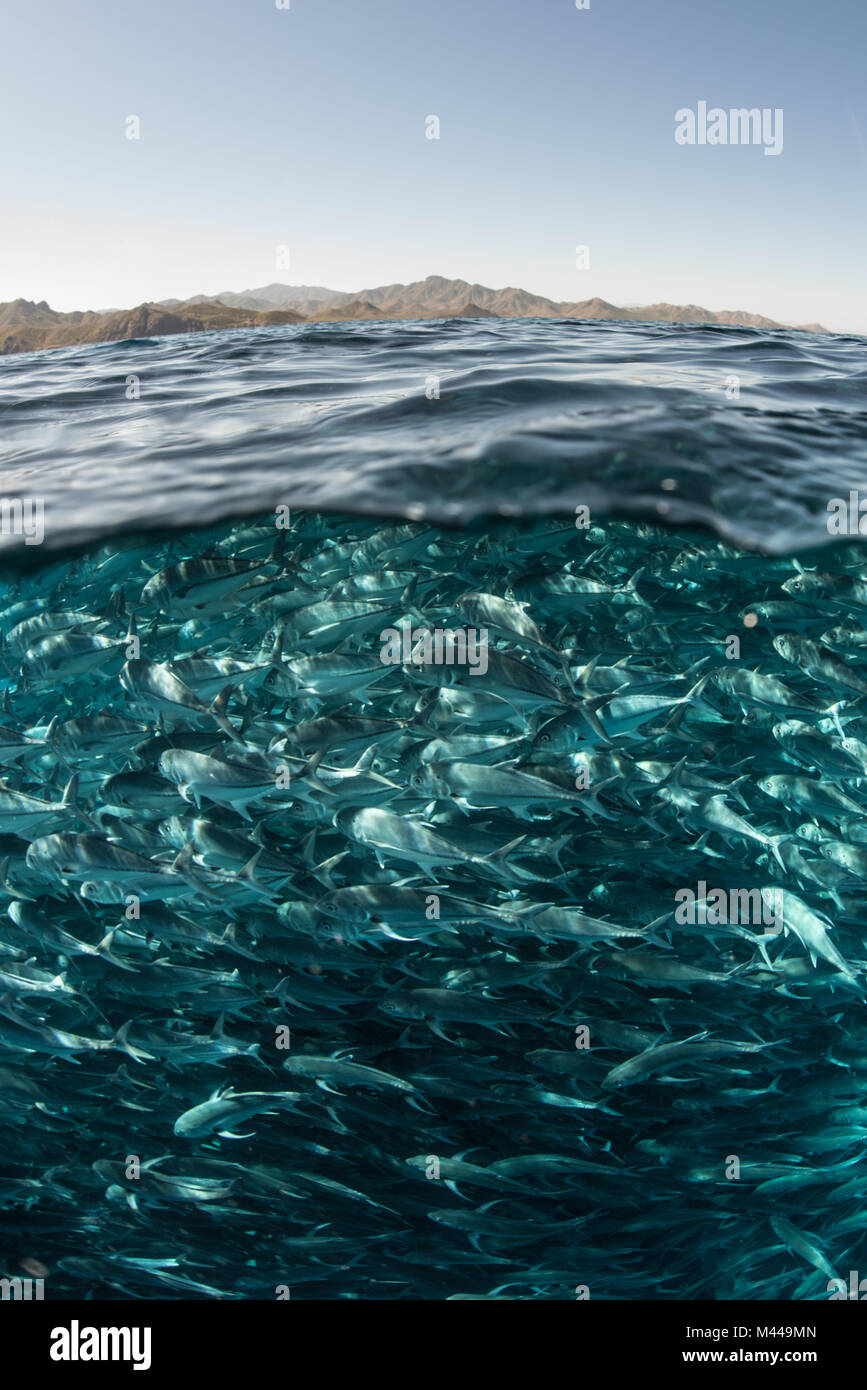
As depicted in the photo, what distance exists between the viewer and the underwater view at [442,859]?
3.76 m

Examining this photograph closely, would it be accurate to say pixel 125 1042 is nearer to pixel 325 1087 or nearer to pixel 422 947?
pixel 325 1087

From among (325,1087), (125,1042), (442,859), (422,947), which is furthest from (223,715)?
(325,1087)

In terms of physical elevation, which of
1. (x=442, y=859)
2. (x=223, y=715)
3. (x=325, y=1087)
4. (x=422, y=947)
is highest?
(x=223, y=715)

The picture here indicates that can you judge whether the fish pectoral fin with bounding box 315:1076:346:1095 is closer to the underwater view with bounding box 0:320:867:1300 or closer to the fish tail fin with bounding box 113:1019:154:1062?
the underwater view with bounding box 0:320:867:1300

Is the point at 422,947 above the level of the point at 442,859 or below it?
below

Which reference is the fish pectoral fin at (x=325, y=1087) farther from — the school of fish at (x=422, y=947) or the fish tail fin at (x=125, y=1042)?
the fish tail fin at (x=125, y=1042)

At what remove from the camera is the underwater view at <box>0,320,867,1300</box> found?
3.76 meters

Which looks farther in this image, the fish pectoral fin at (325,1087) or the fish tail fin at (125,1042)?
the fish pectoral fin at (325,1087)

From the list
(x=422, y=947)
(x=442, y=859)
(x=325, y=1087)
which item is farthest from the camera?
(x=422, y=947)

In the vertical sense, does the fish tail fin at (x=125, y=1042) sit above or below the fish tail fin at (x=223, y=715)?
below

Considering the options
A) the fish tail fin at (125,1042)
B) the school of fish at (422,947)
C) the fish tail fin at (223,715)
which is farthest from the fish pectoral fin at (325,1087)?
the fish tail fin at (223,715)

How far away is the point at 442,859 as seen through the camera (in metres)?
3.43

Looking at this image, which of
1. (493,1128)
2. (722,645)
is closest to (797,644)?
(722,645)
